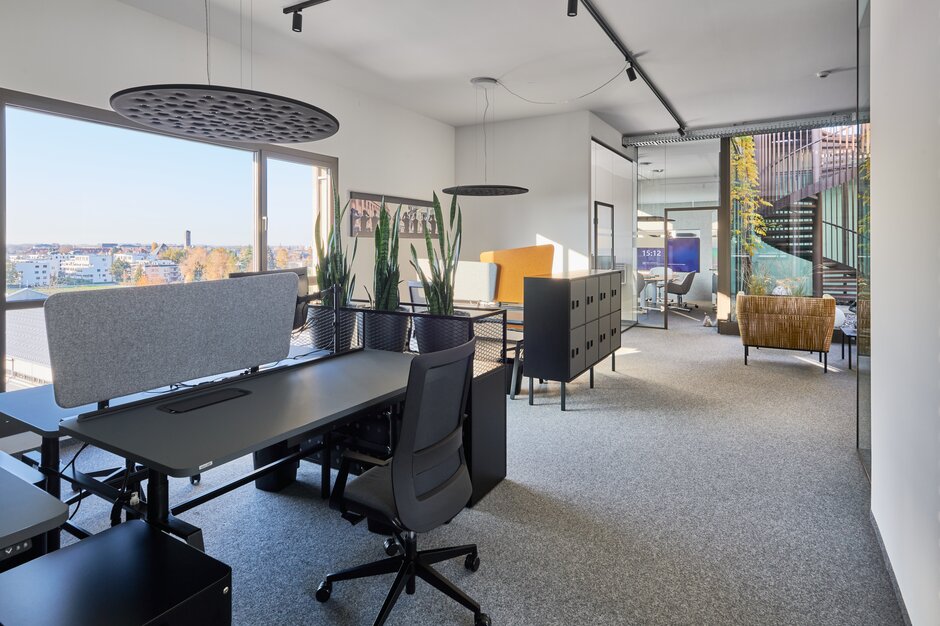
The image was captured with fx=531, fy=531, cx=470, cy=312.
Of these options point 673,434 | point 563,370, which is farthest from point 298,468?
point 673,434

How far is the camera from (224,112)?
160 cm

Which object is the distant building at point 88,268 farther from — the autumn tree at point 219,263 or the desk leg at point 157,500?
the desk leg at point 157,500

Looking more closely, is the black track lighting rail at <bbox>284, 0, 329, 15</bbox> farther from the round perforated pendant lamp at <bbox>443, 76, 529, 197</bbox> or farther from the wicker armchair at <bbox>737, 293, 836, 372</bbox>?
the wicker armchair at <bbox>737, 293, 836, 372</bbox>

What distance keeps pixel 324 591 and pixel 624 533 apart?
1214 mm

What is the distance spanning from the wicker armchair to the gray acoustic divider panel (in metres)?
4.73

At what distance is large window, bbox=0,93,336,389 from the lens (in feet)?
10.4

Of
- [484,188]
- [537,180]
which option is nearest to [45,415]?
[484,188]

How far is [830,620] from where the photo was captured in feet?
5.50

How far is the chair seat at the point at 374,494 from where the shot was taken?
1537mm

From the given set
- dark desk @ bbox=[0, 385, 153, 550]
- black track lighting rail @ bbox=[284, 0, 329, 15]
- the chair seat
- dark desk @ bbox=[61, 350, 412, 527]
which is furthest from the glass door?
dark desk @ bbox=[0, 385, 153, 550]

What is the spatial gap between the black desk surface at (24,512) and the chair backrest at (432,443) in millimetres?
747

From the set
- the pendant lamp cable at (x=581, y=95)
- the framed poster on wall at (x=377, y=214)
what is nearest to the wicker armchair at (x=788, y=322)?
the pendant lamp cable at (x=581, y=95)

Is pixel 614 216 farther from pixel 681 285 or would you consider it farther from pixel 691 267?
pixel 691 267

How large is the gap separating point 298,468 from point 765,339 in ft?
15.1
